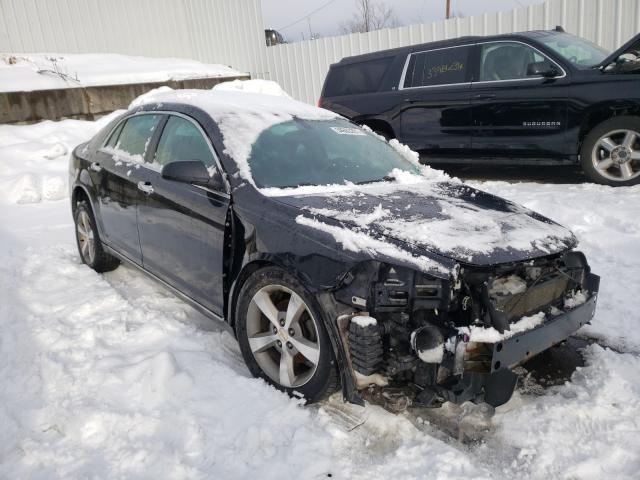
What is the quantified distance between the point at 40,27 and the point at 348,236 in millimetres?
13176

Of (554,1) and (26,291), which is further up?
(554,1)

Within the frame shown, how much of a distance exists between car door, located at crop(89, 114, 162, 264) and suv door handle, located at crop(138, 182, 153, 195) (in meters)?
0.07

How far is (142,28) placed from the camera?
14.0 meters

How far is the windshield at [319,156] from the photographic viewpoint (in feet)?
10.2

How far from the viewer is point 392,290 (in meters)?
2.25

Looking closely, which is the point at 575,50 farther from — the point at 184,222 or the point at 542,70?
the point at 184,222

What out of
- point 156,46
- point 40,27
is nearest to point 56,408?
point 40,27

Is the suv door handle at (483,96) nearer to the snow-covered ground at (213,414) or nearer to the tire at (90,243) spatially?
the snow-covered ground at (213,414)

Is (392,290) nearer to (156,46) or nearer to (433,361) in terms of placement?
(433,361)

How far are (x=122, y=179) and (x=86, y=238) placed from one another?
120 cm

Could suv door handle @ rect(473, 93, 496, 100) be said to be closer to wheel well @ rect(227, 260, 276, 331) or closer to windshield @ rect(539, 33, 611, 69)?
windshield @ rect(539, 33, 611, 69)

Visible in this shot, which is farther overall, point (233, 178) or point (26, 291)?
point (26, 291)

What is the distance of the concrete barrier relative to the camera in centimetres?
997

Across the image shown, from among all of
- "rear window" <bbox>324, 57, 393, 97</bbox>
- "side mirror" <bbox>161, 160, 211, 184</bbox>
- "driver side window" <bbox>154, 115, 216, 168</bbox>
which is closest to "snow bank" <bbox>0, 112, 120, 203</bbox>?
"rear window" <bbox>324, 57, 393, 97</bbox>
